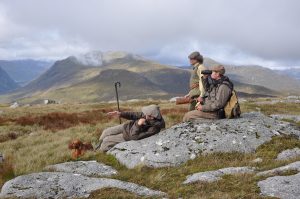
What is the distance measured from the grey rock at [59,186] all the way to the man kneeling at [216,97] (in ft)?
22.6

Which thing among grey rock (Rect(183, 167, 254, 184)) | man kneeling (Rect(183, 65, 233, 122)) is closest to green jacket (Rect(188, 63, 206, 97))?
man kneeling (Rect(183, 65, 233, 122))

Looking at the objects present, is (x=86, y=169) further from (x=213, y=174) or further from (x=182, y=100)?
(x=182, y=100)

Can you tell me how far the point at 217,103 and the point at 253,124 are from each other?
1826 millimetres

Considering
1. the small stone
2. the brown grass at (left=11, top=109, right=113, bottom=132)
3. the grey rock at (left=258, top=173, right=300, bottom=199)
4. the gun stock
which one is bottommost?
the brown grass at (left=11, top=109, right=113, bottom=132)

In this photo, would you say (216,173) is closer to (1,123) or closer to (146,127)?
(146,127)

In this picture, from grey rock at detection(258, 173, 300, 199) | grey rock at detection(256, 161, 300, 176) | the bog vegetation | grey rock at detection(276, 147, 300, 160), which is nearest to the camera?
grey rock at detection(258, 173, 300, 199)

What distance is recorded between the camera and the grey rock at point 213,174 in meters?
12.3

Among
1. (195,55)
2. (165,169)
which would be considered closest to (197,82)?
(195,55)

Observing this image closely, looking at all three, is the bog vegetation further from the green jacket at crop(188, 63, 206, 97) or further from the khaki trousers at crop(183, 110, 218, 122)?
the green jacket at crop(188, 63, 206, 97)

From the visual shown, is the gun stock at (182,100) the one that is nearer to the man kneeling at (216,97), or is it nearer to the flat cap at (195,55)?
the man kneeling at (216,97)

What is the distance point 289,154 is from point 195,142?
3585mm

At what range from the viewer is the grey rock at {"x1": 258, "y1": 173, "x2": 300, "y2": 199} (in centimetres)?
1031

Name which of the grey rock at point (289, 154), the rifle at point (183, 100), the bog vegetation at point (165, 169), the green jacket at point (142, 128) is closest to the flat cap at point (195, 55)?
the rifle at point (183, 100)

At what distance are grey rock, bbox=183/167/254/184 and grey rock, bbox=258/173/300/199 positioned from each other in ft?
5.22
